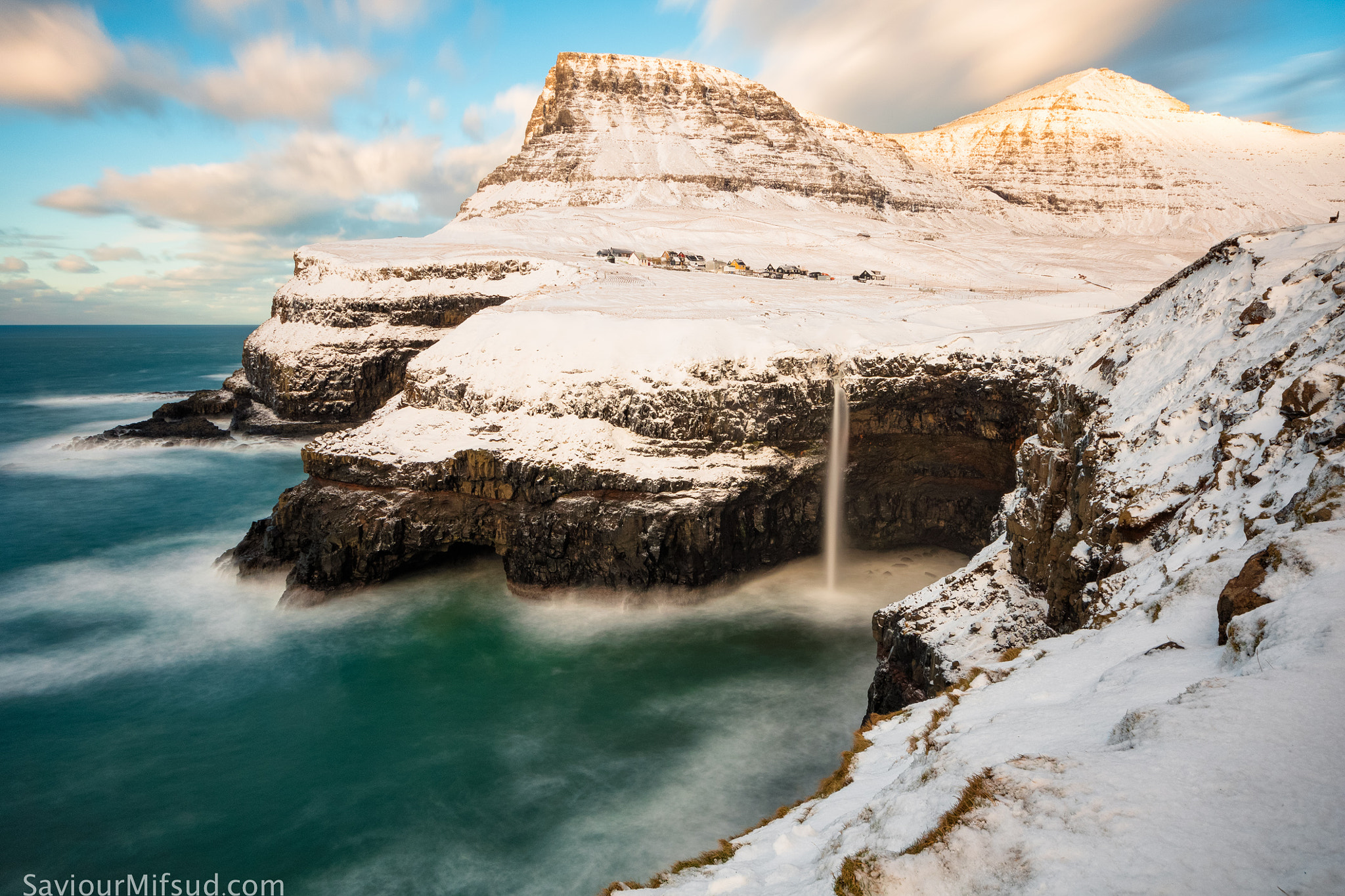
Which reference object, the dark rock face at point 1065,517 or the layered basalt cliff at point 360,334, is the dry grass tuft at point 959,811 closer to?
the dark rock face at point 1065,517

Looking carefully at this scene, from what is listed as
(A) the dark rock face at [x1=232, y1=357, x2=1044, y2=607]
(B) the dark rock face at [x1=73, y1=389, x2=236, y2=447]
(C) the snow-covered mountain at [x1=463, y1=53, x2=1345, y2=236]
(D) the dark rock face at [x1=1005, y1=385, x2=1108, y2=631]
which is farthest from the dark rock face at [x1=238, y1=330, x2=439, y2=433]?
(C) the snow-covered mountain at [x1=463, y1=53, x2=1345, y2=236]

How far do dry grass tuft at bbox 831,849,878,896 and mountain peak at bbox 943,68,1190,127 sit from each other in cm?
13366

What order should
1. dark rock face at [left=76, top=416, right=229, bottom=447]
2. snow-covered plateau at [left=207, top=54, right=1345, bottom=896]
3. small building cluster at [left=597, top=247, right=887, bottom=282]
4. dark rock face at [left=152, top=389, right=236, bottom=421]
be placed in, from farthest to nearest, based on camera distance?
dark rock face at [left=152, top=389, right=236, bottom=421] → small building cluster at [left=597, top=247, right=887, bottom=282] → dark rock face at [left=76, top=416, right=229, bottom=447] → snow-covered plateau at [left=207, top=54, right=1345, bottom=896]

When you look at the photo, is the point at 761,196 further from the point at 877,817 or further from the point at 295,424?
the point at 877,817

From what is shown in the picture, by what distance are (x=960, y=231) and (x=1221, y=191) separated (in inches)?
1659

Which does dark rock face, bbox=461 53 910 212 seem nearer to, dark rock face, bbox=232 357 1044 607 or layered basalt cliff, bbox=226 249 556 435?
layered basalt cliff, bbox=226 249 556 435

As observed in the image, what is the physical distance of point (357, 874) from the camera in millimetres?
12766

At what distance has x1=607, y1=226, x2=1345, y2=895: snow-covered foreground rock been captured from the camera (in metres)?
3.89

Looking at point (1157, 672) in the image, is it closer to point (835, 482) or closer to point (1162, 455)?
point (1162, 455)

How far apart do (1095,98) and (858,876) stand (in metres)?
141

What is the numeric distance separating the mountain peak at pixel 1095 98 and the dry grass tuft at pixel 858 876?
13366cm

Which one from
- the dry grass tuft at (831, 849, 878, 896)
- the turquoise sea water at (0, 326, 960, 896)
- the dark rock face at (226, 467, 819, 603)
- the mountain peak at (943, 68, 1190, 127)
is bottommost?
the turquoise sea water at (0, 326, 960, 896)

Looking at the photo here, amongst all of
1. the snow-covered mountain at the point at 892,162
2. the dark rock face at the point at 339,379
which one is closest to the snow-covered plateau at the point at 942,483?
the dark rock face at the point at 339,379

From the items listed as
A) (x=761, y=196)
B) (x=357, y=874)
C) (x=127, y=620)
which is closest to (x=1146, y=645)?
(x=357, y=874)
